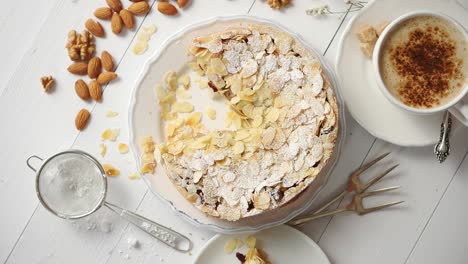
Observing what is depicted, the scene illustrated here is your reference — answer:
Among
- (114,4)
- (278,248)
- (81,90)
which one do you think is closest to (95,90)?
(81,90)

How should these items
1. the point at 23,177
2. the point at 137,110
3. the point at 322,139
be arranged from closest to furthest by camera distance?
the point at 322,139, the point at 137,110, the point at 23,177

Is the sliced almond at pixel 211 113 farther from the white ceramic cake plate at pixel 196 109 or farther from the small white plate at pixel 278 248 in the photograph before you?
the small white plate at pixel 278 248

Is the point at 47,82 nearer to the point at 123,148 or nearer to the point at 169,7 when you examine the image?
the point at 123,148

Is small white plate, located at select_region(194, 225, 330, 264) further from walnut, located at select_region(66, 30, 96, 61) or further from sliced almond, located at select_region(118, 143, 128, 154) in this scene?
walnut, located at select_region(66, 30, 96, 61)

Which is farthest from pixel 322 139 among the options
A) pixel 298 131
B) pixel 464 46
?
pixel 464 46

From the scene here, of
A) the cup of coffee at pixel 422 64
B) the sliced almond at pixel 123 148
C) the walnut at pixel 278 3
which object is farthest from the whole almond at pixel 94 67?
the cup of coffee at pixel 422 64

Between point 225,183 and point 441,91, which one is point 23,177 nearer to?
point 225,183
